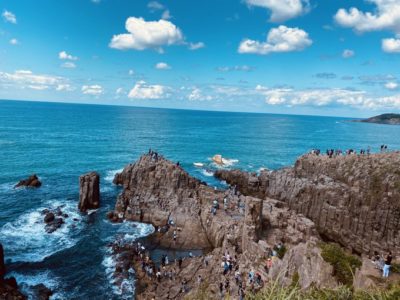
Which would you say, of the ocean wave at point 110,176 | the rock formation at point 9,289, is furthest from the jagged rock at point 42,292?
the ocean wave at point 110,176

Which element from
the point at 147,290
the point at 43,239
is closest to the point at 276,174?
the point at 147,290

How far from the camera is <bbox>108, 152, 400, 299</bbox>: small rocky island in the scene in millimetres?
30391

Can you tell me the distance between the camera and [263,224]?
43.2 meters

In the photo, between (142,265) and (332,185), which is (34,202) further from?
(332,185)

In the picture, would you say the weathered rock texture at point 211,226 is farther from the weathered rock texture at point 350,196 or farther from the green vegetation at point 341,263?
the weathered rock texture at point 350,196

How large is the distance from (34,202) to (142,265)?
2992cm

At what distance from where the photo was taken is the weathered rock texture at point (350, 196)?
43.3 m

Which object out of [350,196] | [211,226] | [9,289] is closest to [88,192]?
[211,226]

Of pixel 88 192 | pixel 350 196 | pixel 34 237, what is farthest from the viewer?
pixel 88 192

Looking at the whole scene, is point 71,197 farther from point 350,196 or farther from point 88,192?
point 350,196

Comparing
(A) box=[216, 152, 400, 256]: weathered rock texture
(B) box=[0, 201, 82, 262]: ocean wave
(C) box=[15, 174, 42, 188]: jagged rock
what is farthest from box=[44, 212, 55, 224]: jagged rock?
(A) box=[216, 152, 400, 256]: weathered rock texture

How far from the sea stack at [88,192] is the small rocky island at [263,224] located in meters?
5.18

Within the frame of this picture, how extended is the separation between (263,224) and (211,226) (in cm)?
804

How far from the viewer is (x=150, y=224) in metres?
52.2
